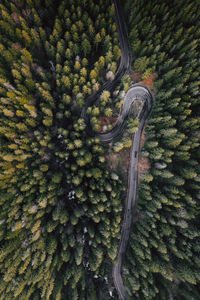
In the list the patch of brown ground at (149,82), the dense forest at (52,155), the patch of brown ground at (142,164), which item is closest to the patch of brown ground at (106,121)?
the dense forest at (52,155)

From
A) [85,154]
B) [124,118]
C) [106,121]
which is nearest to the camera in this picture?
[85,154]

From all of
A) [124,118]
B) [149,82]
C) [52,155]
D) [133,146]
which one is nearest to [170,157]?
[133,146]

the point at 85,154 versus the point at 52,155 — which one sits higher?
the point at 52,155

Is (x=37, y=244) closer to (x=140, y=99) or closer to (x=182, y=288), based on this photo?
(x=182, y=288)

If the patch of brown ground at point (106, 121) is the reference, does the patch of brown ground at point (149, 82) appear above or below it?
above

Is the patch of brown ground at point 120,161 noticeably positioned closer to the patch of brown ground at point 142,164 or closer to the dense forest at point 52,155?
the dense forest at point 52,155

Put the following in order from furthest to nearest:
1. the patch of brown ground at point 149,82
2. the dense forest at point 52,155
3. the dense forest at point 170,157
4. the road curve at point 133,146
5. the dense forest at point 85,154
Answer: the patch of brown ground at point 149,82 < the road curve at point 133,146 < the dense forest at point 170,157 < the dense forest at point 85,154 < the dense forest at point 52,155

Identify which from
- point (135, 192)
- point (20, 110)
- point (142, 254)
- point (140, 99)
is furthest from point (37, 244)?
point (140, 99)

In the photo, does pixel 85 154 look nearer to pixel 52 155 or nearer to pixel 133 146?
pixel 52 155
